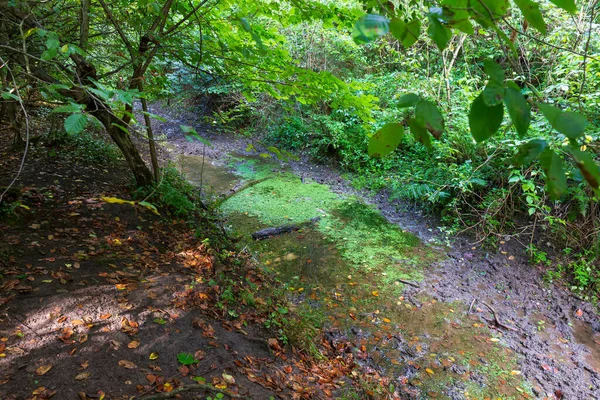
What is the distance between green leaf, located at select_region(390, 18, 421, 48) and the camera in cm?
77

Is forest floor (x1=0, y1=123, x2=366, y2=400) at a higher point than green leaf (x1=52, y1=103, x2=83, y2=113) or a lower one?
lower

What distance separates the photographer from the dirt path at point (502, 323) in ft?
11.8

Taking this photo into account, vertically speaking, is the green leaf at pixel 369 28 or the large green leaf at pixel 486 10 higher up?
the large green leaf at pixel 486 10

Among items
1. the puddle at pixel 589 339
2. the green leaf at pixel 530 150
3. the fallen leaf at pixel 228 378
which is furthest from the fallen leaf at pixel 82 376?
the puddle at pixel 589 339

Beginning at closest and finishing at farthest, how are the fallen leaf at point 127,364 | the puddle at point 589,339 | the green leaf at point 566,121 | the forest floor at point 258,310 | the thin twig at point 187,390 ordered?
1. the green leaf at point 566,121
2. the thin twig at point 187,390
3. the fallen leaf at point 127,364
4. the forest floor at point 258,310
5. the puddle at point 589,339

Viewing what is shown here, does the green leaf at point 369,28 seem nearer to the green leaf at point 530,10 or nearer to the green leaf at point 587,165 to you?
the green leaf at point 530,10

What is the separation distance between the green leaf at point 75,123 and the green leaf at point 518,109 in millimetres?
1295

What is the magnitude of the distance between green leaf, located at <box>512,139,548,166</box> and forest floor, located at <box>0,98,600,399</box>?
2361mm

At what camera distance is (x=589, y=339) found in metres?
4.16

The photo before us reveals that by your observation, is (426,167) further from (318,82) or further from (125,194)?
(125,194)

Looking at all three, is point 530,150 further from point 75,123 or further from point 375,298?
point 375,298

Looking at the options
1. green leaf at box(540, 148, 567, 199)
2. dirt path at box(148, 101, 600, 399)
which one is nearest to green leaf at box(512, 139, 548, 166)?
green leaf at box(540, 148, 567, 199)

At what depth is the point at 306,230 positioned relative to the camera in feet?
20.5

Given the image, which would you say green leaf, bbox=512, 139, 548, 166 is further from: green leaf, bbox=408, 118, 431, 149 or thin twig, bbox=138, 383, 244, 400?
thin twig, bbox=138, 383, 244, 400
